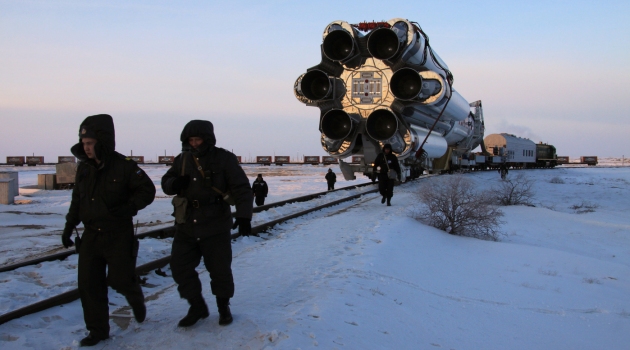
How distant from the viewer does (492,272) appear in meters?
7.13

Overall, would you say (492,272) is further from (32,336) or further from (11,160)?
(11,160)

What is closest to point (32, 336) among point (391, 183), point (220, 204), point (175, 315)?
point (175, 315)

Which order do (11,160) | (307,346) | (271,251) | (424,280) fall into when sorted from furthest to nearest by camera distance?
(11,160), (271,251), (424,280), (307,346)

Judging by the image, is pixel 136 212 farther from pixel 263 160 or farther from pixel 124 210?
pixel 263 160

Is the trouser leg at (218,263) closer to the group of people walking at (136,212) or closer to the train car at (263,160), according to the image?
the group of people walking at (136,212)

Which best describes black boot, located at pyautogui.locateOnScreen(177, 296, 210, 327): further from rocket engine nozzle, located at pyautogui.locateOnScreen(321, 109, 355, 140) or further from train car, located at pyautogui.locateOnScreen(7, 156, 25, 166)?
train car, located at pyautogui.locateOnScreen(7, 156, 25, 166)

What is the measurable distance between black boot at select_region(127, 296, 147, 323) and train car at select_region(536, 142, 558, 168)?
57.6m

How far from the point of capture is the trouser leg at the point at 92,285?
3496mm

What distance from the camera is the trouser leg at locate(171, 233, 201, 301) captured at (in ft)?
12.3

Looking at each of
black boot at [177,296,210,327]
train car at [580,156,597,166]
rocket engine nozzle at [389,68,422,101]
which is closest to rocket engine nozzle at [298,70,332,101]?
rocket engine nozzle at [389,68,422,101]

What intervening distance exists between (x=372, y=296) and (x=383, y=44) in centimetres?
1279

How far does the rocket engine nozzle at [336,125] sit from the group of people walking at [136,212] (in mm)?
12519

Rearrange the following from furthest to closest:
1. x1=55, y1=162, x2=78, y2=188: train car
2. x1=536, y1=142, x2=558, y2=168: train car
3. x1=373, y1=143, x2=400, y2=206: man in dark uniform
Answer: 1. x1=536, y1=142, x2=558, y2=168: train car
2. x1=55, y1=162, x2=78, y2=188: train car
3. x1=373, y1=143, x2=400, y2=206: man in dark uniform

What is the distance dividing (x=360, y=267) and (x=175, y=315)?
2370mm
